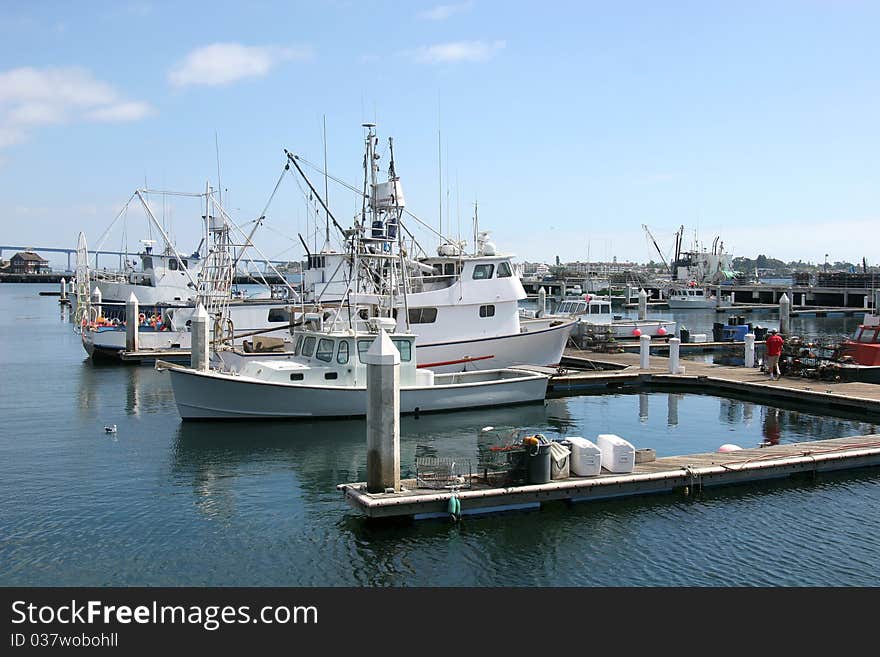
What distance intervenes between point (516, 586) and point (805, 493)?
7340mm

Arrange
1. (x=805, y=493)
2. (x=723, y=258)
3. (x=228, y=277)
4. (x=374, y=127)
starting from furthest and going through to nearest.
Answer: (x=723, y=258)
(x=228, y=277)
(x=374, y=127)
(x=805, y=493)

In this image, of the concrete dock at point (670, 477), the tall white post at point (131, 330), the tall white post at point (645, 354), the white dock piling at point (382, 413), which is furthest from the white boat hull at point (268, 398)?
the tall white post at point (131, 330)

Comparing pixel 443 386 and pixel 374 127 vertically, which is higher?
pixel 374 127

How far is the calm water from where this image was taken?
11.9 meters

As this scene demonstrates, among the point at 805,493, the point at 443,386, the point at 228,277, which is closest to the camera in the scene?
the point at 805,493

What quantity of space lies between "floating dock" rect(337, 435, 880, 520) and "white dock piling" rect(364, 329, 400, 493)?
13.9 inches

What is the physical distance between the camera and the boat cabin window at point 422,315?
29453mm

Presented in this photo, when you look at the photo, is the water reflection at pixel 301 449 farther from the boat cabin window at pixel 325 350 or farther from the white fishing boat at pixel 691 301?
the white fishing boat at pixel 691 301

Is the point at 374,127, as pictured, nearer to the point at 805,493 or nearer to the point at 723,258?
the point at 805,493

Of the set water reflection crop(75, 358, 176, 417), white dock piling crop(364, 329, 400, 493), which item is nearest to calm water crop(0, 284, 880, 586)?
white dock piling crop(364, 329, 400, 493)

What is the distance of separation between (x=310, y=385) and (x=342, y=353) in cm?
131
